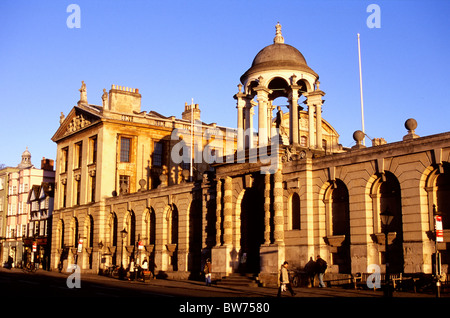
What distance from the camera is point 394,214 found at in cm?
2612

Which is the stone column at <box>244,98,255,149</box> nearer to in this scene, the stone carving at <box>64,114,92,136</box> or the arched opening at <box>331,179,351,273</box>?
the arched opening at <box>331,179,351,273</box>

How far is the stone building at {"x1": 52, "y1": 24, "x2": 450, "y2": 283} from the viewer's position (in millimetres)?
25266

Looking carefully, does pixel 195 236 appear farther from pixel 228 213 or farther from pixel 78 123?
pixel 78 123

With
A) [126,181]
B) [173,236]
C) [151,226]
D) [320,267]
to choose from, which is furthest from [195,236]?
[126,181]

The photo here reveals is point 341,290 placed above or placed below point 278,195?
below

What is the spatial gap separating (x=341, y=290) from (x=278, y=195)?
6482 millimetres

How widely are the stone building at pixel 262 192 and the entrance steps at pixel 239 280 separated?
63cm

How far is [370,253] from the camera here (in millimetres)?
26516

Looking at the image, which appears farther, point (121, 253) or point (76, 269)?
point (76, 269)

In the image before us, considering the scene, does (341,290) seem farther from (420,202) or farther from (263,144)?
(263,144)

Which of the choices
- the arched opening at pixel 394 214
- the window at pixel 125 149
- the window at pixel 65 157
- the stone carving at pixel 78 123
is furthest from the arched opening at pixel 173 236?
the window at pixel 65 157

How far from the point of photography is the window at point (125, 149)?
5306 centimetres


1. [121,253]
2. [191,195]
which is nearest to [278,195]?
[191,195]

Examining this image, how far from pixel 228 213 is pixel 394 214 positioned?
427 inches
